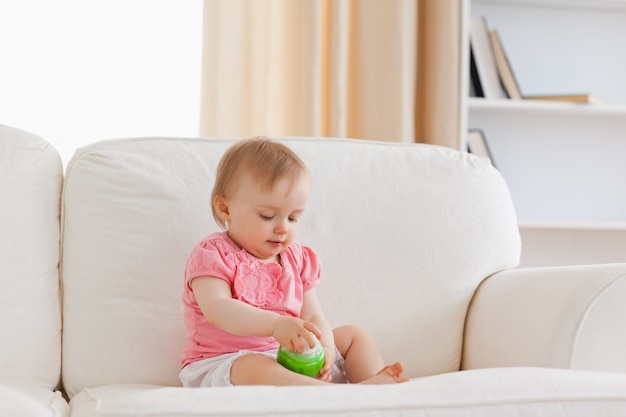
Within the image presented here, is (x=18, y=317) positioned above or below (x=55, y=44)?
below

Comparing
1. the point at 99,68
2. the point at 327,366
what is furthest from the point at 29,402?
the point at 99,68

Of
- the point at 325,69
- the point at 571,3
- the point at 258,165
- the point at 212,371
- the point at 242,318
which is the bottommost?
the point at 212,371

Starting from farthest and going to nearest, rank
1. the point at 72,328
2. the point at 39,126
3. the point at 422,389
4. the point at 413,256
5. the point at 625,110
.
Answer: the point at 625,110 < the point at 39,126 < the point at 413,256 < the point at 72,328 < the point at 422,389

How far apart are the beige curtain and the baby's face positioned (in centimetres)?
113

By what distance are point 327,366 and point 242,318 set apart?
6.1 inches

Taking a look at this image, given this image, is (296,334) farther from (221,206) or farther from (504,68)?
(504,68)

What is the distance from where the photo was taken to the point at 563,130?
9.84ft

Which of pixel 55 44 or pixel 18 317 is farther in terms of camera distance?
pixel 55 44

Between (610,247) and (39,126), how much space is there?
1949mm

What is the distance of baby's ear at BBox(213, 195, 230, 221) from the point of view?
152 cm

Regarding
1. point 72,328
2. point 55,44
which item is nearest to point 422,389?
point 72,328

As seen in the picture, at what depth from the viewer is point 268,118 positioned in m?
2.65

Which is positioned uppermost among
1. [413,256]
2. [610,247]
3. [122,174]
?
[122,174]

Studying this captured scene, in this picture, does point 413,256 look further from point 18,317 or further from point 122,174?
point 18,317
